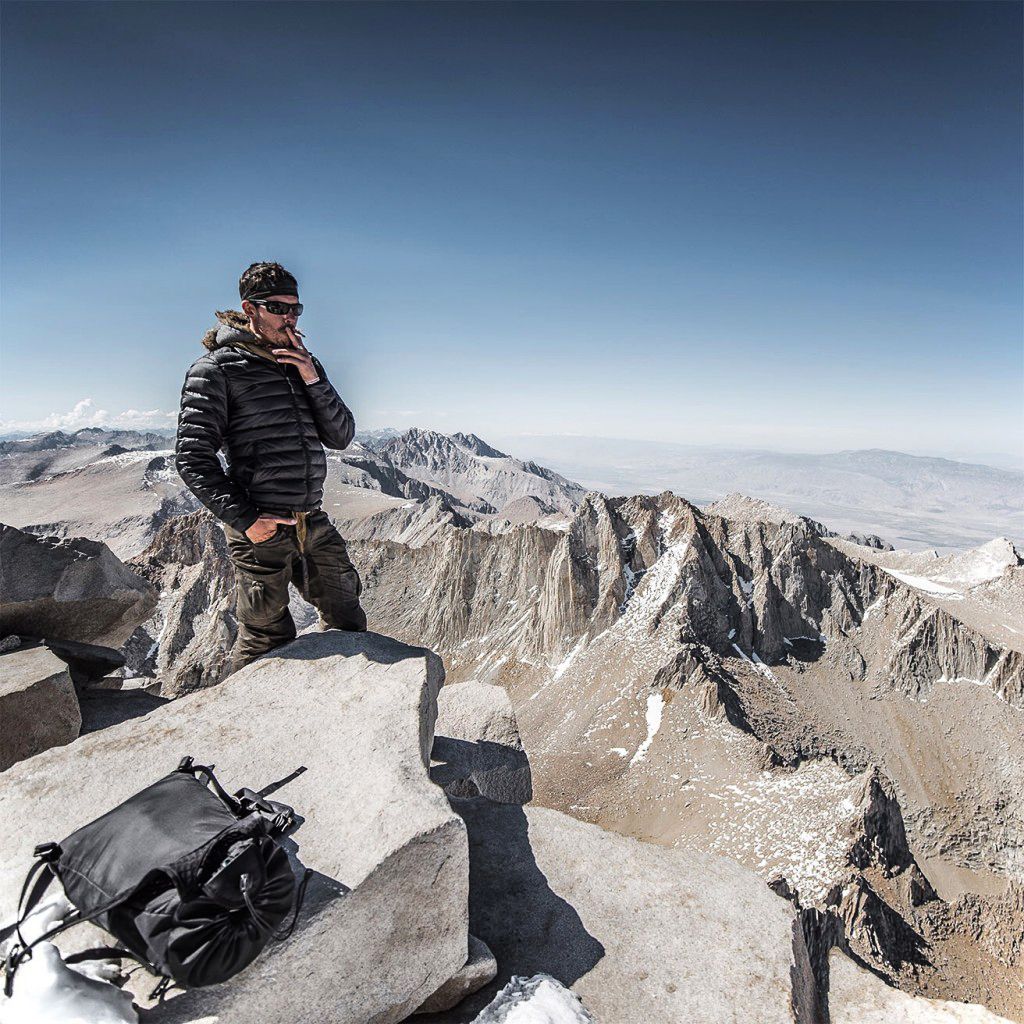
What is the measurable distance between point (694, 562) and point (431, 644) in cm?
3664

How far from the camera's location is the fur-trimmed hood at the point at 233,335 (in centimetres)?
625

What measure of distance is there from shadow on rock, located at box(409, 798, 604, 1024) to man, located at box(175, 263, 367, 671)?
3.67 metres

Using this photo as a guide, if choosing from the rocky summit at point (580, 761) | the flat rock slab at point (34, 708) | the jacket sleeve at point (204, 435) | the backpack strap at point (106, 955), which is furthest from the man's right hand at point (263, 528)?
the backpack strap at point (106, 955)

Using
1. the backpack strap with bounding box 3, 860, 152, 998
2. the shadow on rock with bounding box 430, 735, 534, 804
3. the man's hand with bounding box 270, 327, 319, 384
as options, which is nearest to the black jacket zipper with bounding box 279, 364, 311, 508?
the man's hand with bounding box 270, 327, 319, 384

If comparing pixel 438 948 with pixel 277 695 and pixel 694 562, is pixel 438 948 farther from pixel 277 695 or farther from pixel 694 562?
pixel 694 562

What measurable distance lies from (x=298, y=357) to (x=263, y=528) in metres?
1.95

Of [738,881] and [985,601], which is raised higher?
[738,881]

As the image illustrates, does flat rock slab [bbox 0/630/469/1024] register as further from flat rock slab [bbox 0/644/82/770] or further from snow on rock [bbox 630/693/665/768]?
snow on rock [bbox 630/693/665/768]

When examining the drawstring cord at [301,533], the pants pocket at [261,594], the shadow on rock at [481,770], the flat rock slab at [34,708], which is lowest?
the shadow on rock at [481,770]

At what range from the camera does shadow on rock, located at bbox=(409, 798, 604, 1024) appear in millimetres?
4879

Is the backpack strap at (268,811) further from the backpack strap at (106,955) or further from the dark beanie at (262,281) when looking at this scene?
the dark beanie at (262,281)

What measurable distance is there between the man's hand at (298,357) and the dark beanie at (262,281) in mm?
429

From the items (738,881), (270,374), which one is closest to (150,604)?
Result: (270,374)

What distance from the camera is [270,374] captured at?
648 centimetres
